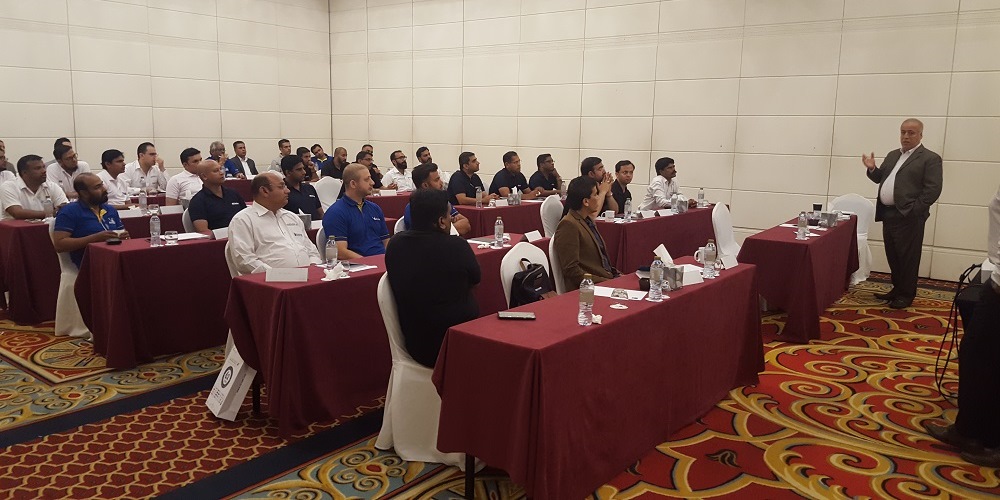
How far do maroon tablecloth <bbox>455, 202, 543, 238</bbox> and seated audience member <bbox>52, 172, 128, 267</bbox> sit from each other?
3492 mm

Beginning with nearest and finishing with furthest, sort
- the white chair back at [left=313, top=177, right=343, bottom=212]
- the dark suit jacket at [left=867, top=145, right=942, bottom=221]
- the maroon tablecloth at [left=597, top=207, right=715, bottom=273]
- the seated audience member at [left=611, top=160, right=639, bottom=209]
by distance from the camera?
the dark suit jacket at [left=867, top=145, right=942, bottom=221] → the maroon tablecloth at [left=597, top=207, right=715, bottom=273] → the seated audience member at [left=611, top=160, right=639, bottom=209] → the white chair back at [left=313, top=177, right=343, bottom=212]

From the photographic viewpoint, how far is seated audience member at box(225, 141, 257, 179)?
37.8 ft

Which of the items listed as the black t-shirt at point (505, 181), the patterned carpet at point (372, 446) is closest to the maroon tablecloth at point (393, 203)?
the black t-shirt at point (505, 181)

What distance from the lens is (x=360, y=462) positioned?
3506 millimetres

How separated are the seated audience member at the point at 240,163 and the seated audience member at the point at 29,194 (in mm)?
4576

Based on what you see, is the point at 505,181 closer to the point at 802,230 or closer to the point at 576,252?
the point at 802,230

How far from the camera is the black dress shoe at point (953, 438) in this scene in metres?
3.65

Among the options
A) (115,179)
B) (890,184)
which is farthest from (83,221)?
(890,184)

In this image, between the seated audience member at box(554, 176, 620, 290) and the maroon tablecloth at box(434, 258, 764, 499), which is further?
the seated audience member at box(554, 176, 620, 290)

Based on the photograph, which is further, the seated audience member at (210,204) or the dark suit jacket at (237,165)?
the dark suit jacket at (237,165)

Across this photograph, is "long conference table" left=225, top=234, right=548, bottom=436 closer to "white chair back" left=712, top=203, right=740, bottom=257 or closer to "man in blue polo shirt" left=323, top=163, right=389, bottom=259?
"man in blue polo shirt" left=323, top=163, right=389, bottom=259

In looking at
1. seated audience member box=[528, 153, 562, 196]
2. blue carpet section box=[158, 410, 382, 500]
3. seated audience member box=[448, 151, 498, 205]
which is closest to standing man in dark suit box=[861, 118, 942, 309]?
seated audience member box=[528, 153, 562, 196]

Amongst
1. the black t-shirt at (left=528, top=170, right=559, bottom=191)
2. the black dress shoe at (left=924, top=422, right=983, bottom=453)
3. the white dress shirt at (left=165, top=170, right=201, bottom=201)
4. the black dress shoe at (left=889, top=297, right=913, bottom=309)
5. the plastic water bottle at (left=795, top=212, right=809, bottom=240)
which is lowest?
the black dress shoe at (left=924, top=422, right=983, bottom=453)

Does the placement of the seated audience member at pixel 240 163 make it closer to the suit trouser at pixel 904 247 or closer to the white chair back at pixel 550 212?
the white chair back at pixel 550 212
